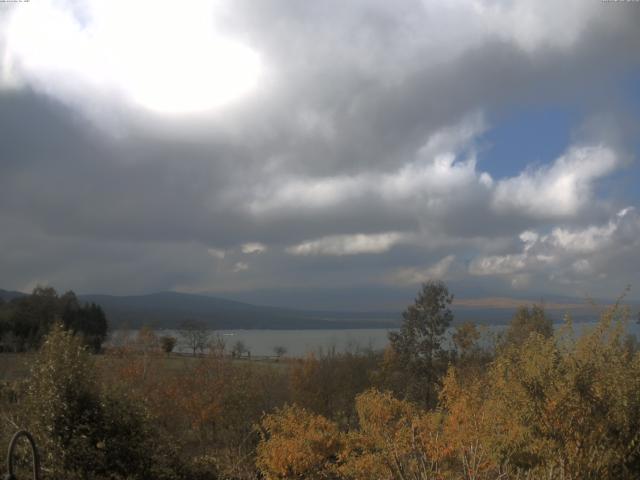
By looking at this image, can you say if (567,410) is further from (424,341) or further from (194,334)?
(194,334)

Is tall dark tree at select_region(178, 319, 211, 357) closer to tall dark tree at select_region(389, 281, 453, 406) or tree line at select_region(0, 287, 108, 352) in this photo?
tree line at select_region(0, 287, 108, 352)

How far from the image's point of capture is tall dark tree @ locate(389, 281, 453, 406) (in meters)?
40.4

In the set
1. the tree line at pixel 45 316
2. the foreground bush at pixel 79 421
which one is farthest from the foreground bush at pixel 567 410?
the tree line at pixel 45 316

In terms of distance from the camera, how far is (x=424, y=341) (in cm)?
4144

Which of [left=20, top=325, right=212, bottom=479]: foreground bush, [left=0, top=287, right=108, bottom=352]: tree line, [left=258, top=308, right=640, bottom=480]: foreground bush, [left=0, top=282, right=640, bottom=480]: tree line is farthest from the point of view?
[left=0, top=287, right=108, bottom=352]: tree line

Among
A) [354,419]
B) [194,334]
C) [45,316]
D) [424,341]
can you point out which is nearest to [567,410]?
[354,419]

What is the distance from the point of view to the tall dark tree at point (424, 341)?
40438mm

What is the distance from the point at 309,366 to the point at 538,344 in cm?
3058

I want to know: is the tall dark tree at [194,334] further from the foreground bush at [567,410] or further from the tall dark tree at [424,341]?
the foreground bush at [567,410]

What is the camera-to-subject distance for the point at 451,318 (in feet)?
139

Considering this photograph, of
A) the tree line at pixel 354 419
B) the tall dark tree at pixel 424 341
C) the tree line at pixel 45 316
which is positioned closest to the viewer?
the tree line at pixel 354 419

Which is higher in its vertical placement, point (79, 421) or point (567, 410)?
point (567, 410)

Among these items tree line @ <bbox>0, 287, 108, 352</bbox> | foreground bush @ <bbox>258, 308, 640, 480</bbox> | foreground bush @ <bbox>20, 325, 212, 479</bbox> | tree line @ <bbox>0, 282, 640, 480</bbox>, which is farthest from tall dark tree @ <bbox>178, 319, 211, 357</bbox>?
foreground bush @ <bbox>258, 308, 640, 480</bbox>

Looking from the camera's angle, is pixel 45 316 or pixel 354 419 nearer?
pixel 354 419
